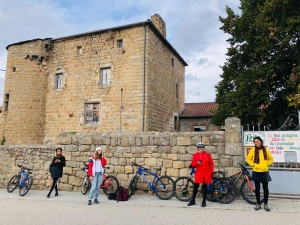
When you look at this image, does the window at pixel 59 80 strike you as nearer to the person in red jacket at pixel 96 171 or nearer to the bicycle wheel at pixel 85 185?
the bicycle wheel at pixel 85 185

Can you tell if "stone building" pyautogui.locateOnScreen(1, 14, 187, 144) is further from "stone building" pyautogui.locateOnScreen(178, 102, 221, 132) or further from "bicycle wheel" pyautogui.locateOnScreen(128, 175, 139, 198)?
"bicycle wheel" pyautogui.locateOnScreen(128, 175, 139, 198)

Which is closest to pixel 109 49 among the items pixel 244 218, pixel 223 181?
pixel 223 181

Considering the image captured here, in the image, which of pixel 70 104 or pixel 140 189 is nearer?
pixel 140 189

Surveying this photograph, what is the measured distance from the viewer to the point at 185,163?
24.9 ft

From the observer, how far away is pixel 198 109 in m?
22.8

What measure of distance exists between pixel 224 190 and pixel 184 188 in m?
1.08

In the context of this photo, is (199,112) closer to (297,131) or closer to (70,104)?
(70,104)

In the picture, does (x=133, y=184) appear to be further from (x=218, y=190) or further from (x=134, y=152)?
(x=218, y=190)

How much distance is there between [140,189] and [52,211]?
8.97ft

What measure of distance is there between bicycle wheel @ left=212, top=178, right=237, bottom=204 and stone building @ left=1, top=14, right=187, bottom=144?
7.86 metres

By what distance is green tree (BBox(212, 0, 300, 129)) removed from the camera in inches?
491

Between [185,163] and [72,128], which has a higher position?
[72,128]

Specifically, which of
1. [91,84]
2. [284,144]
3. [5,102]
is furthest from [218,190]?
[5,102]

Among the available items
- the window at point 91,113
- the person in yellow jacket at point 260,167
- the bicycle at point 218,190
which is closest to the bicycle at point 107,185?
the bicycle at point 218,190
